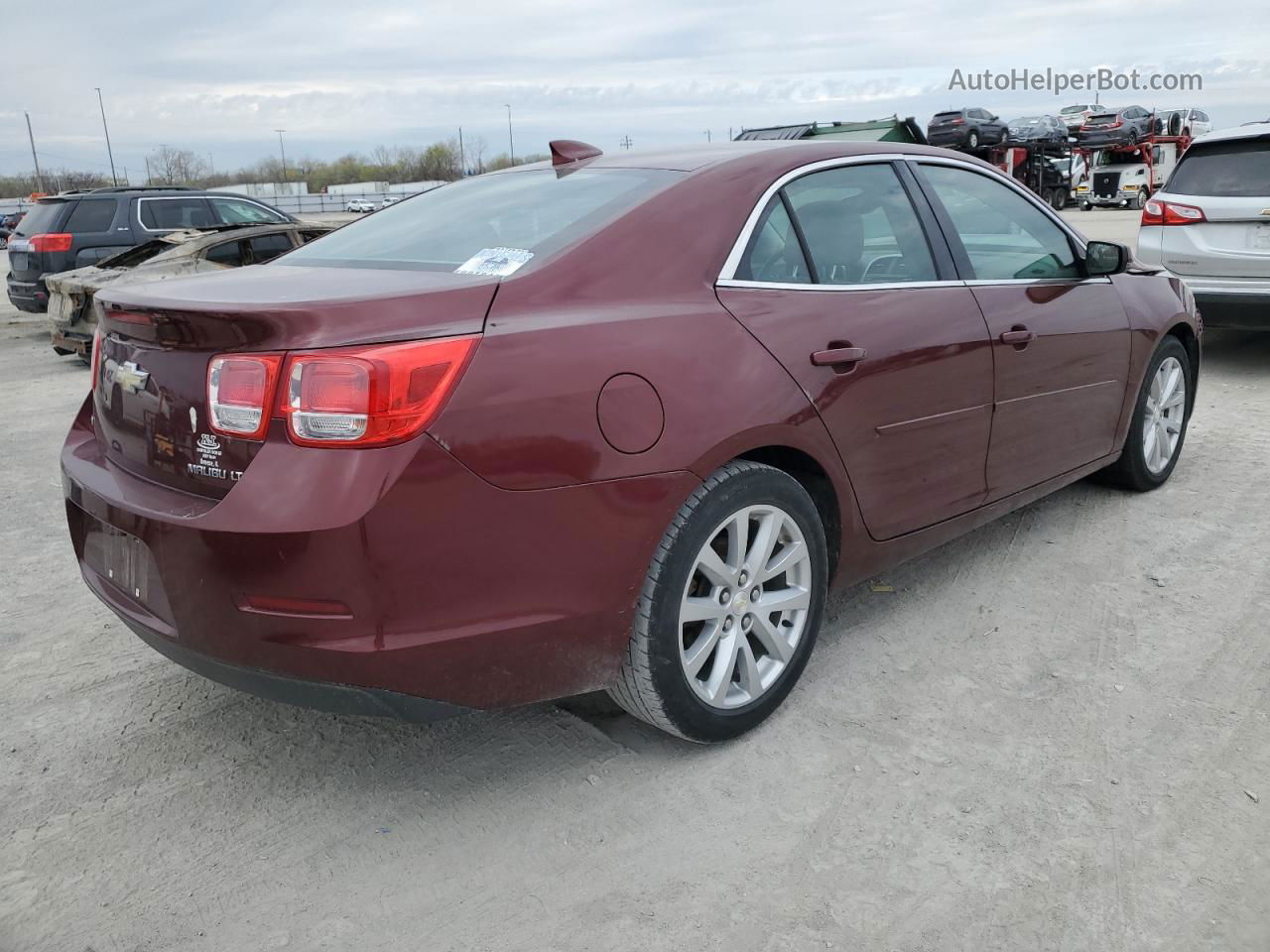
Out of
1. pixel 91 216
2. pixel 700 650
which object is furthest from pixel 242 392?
pixel 91 216

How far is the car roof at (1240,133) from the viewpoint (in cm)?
737

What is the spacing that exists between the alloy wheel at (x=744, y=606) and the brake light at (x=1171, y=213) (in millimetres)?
6092

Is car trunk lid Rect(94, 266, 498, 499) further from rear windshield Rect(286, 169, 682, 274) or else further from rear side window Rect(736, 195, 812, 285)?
rear side window Rect(736, 195, 812, 285)

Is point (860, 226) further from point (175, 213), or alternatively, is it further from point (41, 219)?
point (41, 219)

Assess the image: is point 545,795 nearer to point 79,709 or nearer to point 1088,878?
point 1088,878

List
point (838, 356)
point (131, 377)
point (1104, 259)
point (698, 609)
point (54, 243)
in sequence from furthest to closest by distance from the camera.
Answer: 1. point (54, 243)
2. point (1104, 259)
3. point (838, 356)
4. point (698, 609)
5. point (131, 377)

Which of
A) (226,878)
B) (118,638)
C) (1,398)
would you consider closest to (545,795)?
(226,878)

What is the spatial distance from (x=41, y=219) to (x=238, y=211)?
82.6 inches

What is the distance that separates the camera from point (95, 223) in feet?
38.9

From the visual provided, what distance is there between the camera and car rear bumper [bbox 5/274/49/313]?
38.1ft

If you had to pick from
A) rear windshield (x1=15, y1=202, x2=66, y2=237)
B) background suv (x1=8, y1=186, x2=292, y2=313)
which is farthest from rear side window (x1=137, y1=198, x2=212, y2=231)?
rear windshield (x1=15, y1=202, x2=66, y2=237)

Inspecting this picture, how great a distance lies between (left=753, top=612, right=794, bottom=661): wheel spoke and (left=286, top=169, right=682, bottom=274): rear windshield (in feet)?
3.74

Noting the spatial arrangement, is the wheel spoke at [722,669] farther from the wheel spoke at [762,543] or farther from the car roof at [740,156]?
the car roof at [740,156]

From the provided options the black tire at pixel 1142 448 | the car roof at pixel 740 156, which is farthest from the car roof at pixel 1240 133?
the car roof at pixel 740 156
